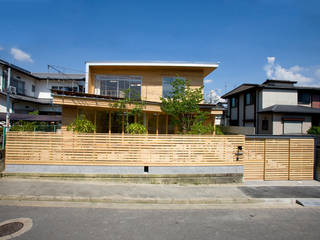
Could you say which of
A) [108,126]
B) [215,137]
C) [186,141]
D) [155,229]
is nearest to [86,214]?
[155,229]

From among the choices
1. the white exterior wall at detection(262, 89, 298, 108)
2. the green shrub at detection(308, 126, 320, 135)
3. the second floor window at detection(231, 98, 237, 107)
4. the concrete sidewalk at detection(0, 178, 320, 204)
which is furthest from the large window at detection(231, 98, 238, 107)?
the concrete sidewalk at detection(0, 178, 320, 204)

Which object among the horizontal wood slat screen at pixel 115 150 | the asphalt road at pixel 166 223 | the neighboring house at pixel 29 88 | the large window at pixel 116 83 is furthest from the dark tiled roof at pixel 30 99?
the asphalt road at pixel 166 223

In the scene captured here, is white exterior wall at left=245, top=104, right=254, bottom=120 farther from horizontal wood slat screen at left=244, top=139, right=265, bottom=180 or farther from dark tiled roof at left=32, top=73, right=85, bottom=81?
dark tiled roof at left=32, top=73, right=85, bottom=81

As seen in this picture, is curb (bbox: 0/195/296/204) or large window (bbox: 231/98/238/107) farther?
large window (bbox: 231/98/238/107)

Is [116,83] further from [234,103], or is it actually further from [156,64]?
[234,103]

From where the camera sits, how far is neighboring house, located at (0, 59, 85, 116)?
1953cm

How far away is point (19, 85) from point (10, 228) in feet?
79.7

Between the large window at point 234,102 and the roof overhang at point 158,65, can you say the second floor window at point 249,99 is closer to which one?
the large window at point 234,102

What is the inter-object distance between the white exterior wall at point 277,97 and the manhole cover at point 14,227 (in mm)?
21592

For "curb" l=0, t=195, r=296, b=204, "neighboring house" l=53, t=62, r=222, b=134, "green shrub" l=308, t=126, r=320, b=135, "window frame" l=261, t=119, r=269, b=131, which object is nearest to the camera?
"curb" l=0, t=195, r=296, b=204

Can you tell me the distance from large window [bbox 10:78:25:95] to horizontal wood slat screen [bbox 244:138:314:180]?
2650 cm

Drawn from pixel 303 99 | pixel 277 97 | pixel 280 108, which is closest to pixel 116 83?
pixel 280 108

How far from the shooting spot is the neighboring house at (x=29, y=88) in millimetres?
19530

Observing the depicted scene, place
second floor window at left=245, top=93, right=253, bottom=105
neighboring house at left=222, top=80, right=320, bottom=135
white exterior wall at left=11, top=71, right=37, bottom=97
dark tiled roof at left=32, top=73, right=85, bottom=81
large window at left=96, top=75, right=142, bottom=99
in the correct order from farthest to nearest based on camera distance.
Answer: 1. dark tiled roof at left=32, top=73, right=85, bottom=81
2. white exterior wall at left=11, top=71, right=37, bottom=97
3. second floor window at left=245, top=93, right=253, bottom=105
4. neighboring house at left=222, top=80, right=320, bottom=135
5. large window at left=96, top=75, right=142, bottom=99
